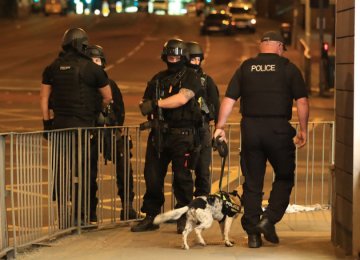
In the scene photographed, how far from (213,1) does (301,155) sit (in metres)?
72.7

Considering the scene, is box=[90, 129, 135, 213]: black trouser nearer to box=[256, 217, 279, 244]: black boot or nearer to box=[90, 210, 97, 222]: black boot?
box=[90, 210, 97, 222]: black boot

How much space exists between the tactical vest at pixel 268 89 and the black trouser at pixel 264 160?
0.08 meters

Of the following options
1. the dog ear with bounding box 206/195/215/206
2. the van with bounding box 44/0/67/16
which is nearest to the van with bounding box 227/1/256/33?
the van with bounding box 44/0/67/16

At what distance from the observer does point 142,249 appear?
791 cm

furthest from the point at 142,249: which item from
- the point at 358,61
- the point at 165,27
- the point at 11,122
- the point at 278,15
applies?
the point at 278,15

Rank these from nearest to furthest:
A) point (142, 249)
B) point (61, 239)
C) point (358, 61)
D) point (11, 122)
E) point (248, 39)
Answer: point (358, 61) < point (142, 249) < point (61, 239) < point (11, 122) < point (248, 39)

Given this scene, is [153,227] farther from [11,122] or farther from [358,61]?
[11,122]

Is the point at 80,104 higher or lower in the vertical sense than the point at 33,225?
higher

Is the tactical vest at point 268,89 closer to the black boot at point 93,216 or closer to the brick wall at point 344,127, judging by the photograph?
the brick wall at point 344,127

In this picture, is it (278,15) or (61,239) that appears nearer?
(61,239)

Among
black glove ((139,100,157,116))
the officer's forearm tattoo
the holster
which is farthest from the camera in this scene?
the holster

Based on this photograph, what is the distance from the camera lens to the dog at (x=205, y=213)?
783cm

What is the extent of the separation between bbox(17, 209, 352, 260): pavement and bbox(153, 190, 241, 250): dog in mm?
152

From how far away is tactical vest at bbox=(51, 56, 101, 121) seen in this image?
9047 millimetres
